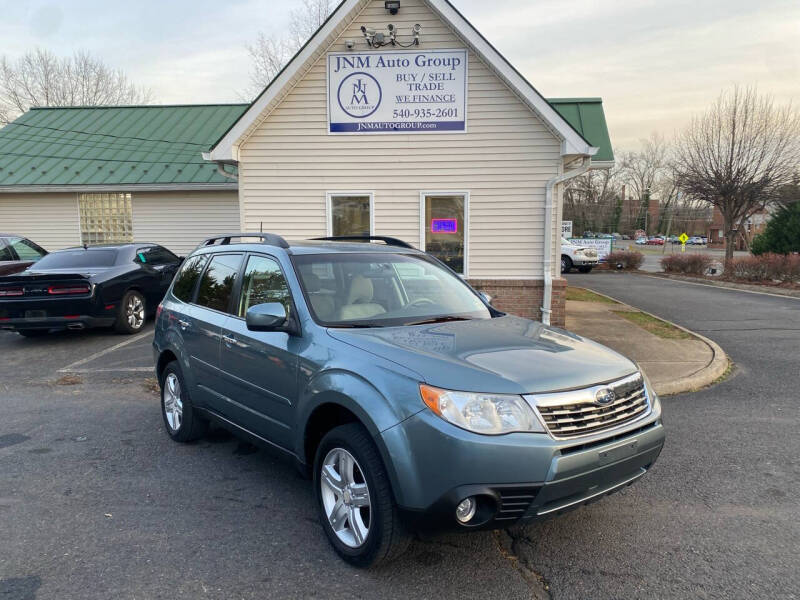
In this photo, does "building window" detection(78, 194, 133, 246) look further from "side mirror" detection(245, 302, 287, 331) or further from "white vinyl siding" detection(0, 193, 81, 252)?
"side mirror" detection(245, 302, 287, 331)

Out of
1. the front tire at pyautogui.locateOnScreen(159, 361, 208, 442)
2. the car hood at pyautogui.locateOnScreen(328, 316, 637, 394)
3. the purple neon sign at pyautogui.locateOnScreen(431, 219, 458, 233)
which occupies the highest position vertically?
the purple neon sign at pyautogui.locateOnScreen(431, 219, 458, 233)

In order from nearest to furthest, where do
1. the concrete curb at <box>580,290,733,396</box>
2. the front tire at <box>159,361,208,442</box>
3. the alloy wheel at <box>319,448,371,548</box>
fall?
the alloy wheel at <box>319,448,371,548</box>, the front tire at <box>159,361,208,442</box>, the concrete curb at <box>580,290,733,396</box>

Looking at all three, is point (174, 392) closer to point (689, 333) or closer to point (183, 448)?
point (183, 448)

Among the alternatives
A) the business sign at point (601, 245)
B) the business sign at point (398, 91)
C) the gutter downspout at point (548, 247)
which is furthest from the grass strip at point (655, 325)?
the business sign at point (601, 245)

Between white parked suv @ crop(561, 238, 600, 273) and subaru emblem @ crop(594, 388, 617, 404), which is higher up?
subaru emblem @ crop(594, 388, 617, 404)

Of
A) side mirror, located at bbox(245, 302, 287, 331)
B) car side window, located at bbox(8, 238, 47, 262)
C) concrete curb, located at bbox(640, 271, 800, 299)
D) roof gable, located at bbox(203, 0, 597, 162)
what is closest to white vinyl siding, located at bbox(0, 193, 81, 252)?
car side window, located at bbox(8, 238, 47, 262)

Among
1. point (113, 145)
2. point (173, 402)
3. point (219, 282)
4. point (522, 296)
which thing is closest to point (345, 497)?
point (219, 282)

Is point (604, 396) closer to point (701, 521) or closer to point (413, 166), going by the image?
point (701, 521)

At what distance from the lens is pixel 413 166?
379 inches

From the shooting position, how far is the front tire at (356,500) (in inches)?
107

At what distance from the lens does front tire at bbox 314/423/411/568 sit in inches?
107

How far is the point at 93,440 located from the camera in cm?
489

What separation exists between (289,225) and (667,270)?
20332 mm

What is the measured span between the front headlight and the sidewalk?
4305 millimetres
